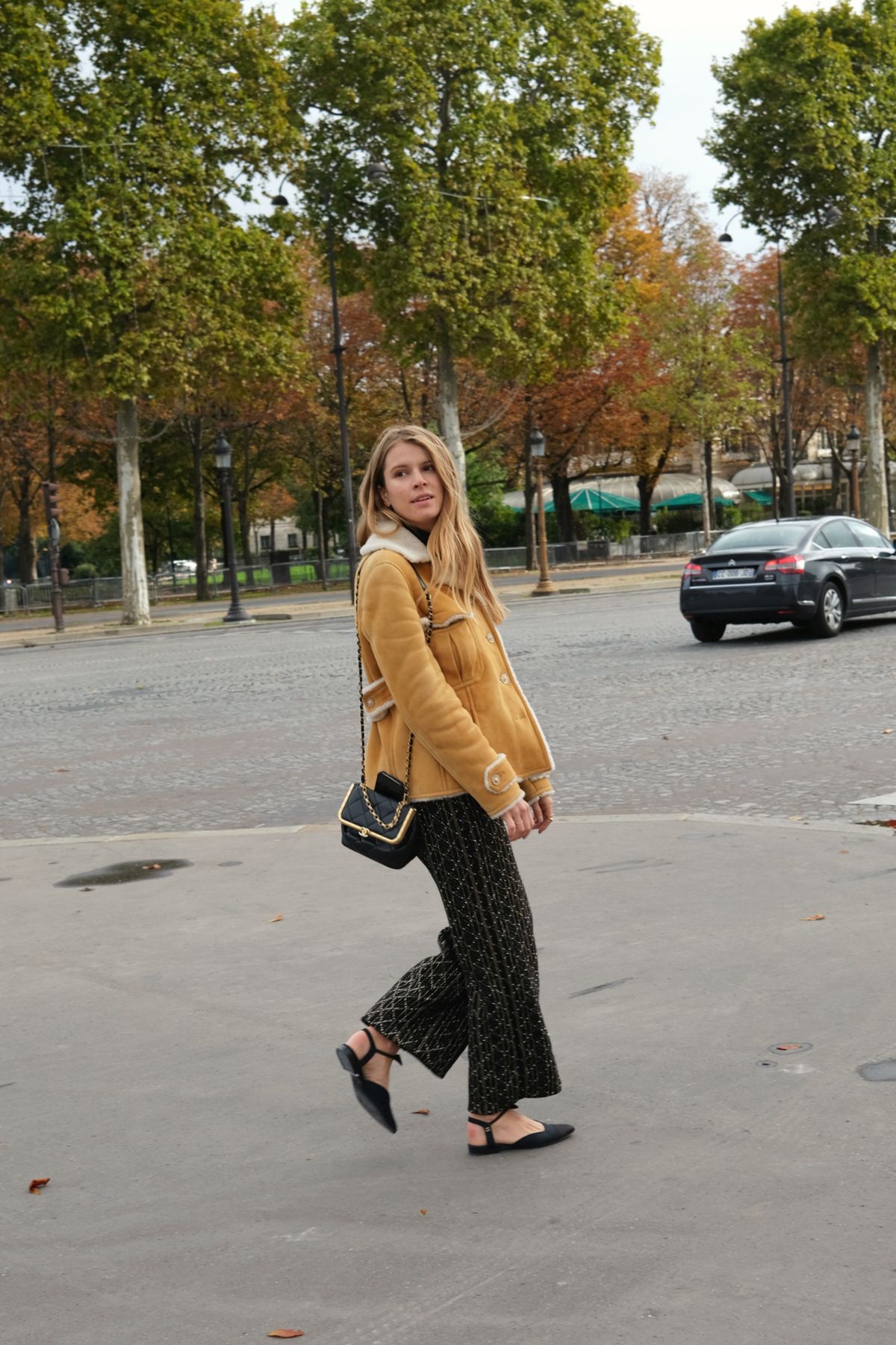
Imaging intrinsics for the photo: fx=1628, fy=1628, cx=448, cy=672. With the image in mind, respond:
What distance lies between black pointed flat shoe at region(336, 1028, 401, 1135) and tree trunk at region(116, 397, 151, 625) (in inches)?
1311

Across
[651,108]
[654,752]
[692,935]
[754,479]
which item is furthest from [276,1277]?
[754,479]

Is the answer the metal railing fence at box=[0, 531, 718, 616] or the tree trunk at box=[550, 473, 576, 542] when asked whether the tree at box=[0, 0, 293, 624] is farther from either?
the tree trunk at box=[550, 473, 576, 542]

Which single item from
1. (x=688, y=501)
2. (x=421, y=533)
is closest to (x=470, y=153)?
(x=688, y=501)

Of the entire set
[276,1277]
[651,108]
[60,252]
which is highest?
[651,108]

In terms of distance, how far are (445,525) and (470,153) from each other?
3828 cm

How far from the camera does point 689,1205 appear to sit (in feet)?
11.4

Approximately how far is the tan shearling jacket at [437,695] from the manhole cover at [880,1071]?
3.72 feet

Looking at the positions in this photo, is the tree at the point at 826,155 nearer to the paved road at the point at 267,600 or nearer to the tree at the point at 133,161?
the paved road at the point at 267,600

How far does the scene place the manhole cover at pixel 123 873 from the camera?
7324 mm

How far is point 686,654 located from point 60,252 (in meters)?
21.8

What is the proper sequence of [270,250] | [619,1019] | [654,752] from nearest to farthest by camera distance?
[619,1019], [654,752], [270,250]

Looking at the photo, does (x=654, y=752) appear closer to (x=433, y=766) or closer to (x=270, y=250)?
(x=433, y=766)

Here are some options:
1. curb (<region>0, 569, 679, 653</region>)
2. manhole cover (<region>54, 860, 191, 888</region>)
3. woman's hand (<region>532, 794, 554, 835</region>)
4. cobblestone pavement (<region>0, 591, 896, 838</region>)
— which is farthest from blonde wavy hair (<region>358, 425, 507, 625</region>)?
curb (<region>0, 569, 679, 653</region>)

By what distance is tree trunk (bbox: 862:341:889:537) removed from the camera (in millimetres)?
46719
